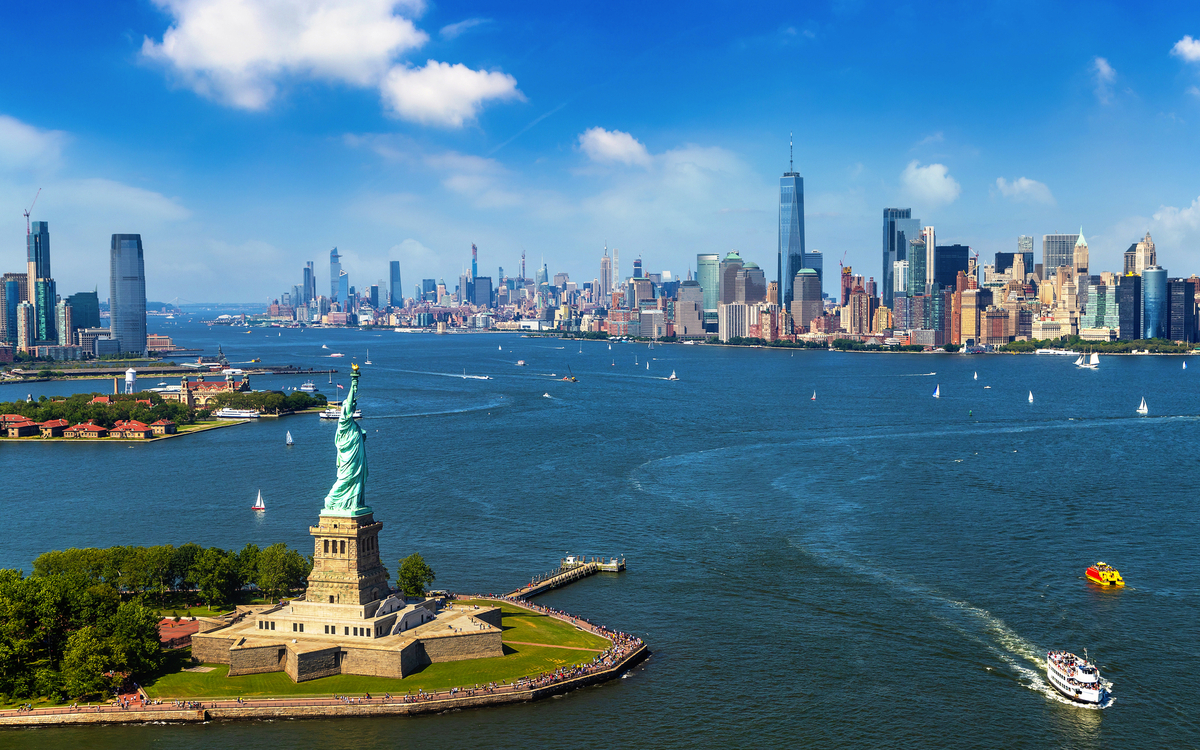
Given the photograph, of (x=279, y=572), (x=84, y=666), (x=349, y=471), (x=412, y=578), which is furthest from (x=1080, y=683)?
(x=84, y=666)

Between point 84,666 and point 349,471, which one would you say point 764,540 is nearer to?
point 349,471

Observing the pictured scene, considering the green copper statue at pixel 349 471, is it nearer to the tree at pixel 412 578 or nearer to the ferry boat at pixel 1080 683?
the tree at pixel 412 578

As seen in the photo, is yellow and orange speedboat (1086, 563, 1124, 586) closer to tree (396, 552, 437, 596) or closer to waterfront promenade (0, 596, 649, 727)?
waterfront promenade (0, 596, 649, 727)

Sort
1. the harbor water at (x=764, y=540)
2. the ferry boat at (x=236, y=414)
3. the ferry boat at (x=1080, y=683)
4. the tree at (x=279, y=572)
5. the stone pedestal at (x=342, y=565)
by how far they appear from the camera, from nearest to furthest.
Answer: the harbor water at (x=764, y=540), the ferry boat at (x=1080, y=683), the stone pedestal at (x=342, y=565), the tree at (x=279, y=572), the ferry boat at (x=236, y=414)

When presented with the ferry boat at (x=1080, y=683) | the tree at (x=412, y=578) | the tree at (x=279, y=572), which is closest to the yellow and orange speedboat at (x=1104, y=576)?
the ferry boat at (x=1080, y=683)

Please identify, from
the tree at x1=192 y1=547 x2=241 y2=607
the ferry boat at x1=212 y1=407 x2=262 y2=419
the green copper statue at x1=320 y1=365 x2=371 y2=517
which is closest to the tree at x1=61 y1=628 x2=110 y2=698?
the tree at x1=192 y1=547 x2=241 y2=607

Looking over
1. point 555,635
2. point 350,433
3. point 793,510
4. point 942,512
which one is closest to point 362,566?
point 350,433

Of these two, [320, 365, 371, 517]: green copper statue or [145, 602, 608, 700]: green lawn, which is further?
[320, 365, 371, 517]: green copper statue
